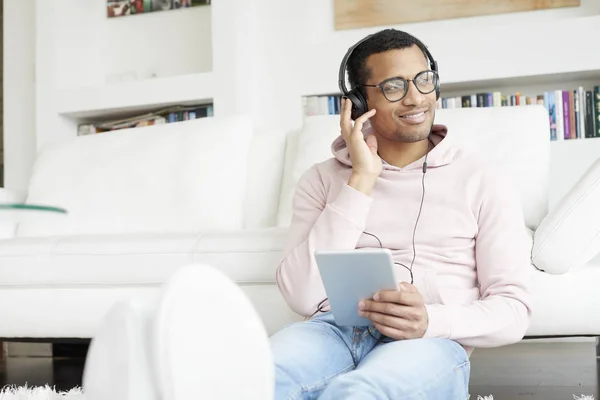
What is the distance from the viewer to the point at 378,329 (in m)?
1.18

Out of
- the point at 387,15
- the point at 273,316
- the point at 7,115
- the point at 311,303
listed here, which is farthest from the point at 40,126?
the point at 311,303

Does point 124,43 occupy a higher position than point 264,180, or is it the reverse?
point 124,43

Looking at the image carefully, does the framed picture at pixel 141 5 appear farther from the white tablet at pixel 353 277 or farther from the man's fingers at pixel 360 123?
the white tablet at pixel 353 277

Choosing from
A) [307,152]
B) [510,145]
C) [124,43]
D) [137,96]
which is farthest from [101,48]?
[510,145]

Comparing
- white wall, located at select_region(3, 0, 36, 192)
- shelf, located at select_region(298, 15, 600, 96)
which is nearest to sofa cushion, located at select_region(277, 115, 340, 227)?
shelf, located at select_region(298, 15, 600, 96)

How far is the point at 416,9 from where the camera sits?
3830 mm

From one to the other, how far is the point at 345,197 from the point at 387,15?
2.73 meters

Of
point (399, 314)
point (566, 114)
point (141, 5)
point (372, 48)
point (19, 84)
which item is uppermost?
point (141, 5)

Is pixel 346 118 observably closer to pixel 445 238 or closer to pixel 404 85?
pixel 404 85

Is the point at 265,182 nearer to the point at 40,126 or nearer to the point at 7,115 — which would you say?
the point at 40,126

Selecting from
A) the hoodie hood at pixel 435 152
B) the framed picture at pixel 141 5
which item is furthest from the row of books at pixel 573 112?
the hoodie hood at pixel 435 152

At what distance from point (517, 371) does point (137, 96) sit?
2.65 meters

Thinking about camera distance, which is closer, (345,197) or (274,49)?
(345,197)

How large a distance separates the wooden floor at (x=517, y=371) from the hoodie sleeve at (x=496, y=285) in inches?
22.2
